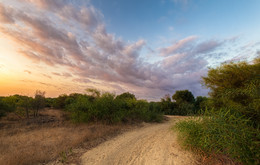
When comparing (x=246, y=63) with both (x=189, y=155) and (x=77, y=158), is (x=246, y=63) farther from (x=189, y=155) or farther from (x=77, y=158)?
(x=77, y=158)

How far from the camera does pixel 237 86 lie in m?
6.12

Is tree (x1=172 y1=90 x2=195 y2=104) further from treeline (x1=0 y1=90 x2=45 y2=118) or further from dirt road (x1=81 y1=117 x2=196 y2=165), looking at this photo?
treeline (x1=0 y1=90 x2=45 y2=118)

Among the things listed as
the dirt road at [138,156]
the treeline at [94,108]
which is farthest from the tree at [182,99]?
the dirt road at [138,156]

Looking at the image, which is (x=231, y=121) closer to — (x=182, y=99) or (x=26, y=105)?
(x=26, y=105)

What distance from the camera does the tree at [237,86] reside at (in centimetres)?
418

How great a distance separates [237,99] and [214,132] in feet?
10.7

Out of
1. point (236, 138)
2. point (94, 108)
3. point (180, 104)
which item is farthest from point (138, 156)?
point (180, 104)

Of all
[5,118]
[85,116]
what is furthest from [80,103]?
[5,118]

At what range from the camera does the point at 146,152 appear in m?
5.15

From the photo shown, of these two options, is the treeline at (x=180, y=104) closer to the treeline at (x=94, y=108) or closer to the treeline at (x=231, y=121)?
the treeline at (x=94, y=108)

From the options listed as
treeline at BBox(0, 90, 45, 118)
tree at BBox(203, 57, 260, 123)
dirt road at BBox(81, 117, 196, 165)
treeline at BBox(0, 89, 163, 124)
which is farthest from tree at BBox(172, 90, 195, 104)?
treeline at BBox(0, 90, 45, 118)

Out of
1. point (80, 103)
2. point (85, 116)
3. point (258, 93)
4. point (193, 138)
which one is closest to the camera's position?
point (258, 93)

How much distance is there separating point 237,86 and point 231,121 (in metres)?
4.27

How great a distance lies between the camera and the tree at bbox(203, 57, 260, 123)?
4.18m
